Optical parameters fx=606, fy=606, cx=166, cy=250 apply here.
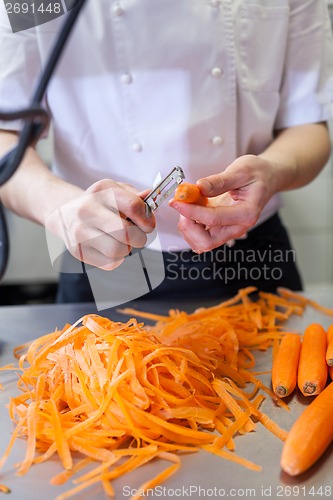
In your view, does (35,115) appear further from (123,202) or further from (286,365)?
(286,365)

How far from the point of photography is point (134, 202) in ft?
2.10

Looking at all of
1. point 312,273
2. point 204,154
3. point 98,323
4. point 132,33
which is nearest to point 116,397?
point 98,323

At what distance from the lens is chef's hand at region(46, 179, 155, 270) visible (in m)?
0.64

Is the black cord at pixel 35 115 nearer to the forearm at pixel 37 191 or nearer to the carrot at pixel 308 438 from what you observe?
the forearm at pixel 37 191

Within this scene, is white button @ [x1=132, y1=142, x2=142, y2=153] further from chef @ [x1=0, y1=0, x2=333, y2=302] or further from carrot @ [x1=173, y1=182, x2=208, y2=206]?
carrot @ [x1=173, y1=182, x2=208, y2=206]

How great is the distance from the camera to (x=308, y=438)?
595 mm

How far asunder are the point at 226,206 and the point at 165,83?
0.69 ft

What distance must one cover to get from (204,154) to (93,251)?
0.86ft
